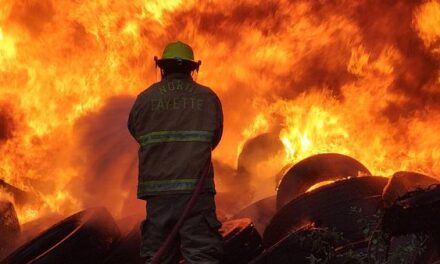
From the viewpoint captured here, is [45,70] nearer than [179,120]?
No

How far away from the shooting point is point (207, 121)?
382 centimetres

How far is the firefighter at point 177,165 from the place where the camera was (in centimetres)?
367

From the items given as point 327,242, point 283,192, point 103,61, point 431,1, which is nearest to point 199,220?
point 327,242

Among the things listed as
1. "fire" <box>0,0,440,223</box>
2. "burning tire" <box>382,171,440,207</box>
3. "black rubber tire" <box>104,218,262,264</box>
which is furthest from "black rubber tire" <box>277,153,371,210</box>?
"fire" <box>0,0,440,223</box>

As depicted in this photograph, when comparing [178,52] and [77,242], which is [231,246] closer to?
[77,242]

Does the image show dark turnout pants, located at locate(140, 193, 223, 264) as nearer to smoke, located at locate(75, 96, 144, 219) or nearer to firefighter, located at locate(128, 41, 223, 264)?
firefighter, located at locate(128, 41, 223, 264)

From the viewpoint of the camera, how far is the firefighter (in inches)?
144

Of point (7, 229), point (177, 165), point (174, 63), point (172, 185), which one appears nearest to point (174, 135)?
point (177, 165)

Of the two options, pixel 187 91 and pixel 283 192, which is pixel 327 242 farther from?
pixel 283 192

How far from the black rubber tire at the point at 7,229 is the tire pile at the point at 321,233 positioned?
153 centimetres

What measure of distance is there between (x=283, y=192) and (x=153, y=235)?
4200mm

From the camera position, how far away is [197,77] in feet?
34.7

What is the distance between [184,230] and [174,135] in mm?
737

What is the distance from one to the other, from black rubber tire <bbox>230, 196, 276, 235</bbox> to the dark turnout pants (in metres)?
3.89
